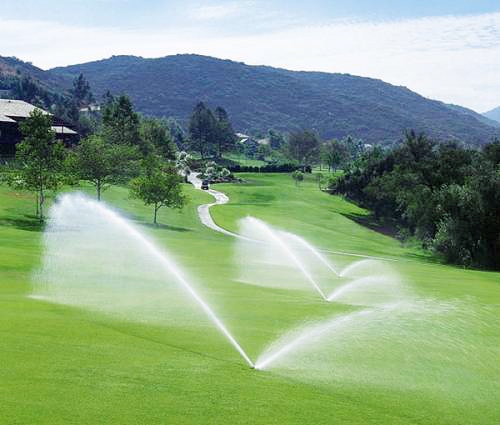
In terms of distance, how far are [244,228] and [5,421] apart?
73.8m

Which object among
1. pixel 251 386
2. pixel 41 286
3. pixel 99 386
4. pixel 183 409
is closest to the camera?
pixel 183 409

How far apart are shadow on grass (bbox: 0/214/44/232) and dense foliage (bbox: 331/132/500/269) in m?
44.4

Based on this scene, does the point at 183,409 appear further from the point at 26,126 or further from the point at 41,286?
the point at 26,126

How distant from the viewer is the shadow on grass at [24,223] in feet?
194

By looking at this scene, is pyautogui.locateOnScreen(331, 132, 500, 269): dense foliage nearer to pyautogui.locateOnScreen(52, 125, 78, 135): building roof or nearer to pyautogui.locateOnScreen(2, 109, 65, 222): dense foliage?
pyautogui.locateOnScreen(2, 109, 65, 222): dense foliage

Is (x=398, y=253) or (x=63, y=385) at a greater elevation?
(x=63, y=385)

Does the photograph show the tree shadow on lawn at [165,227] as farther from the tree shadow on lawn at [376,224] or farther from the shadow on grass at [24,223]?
the tree shadow on lawn at [376,224]

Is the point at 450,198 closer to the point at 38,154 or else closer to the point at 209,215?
the point at 209,215

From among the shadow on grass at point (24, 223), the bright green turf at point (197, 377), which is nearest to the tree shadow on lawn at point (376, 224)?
the shadow on grass at point (24, 223)

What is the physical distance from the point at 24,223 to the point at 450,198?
48.7 m

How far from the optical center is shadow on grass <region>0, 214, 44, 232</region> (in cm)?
5908

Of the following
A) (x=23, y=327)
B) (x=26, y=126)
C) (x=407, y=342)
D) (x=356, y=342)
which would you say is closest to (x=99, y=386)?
(x=23, y=327)

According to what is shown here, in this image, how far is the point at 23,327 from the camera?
17141mm

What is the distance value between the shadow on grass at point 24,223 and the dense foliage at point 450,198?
44.4m
